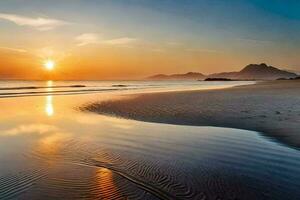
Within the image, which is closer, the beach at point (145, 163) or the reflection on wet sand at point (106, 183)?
the reflection on wet sand at point (106, 183)

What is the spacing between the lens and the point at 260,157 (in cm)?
980

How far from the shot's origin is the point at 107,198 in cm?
661

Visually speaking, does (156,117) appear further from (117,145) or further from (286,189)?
(286,189)

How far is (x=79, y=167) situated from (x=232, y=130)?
27.5 ft

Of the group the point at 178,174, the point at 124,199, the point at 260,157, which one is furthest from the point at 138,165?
the point at 260,157

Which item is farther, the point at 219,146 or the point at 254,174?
the point at 219,146

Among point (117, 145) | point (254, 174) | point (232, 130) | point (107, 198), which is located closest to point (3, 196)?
point (107, 198)

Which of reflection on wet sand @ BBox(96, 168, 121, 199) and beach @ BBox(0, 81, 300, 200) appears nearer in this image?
reflection on wet sand @ BBox(96, 168, 121, 199)

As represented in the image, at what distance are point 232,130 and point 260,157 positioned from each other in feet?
16.1

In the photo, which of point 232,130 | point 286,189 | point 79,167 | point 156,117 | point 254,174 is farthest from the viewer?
point 156,117

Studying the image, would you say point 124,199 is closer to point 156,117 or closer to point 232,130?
point 232,130

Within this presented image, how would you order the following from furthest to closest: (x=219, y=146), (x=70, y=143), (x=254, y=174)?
(x=70, y=143) → (x=219, y=146) → (x=254, y=174)

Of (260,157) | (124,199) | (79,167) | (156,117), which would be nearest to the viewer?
(124,199)

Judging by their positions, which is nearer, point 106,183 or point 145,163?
point 106,183
